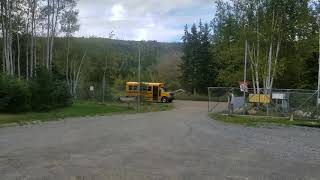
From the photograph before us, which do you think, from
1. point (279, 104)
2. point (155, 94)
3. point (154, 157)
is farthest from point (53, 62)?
point (154, 157)

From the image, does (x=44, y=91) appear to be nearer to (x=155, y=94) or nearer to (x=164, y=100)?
(x=164, y=100)

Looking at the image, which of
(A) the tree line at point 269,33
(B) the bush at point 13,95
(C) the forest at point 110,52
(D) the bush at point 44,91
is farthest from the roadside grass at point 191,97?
(B) the bush at point 13,95

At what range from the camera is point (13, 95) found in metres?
37.8

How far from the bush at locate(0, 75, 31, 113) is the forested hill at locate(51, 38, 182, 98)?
28476mm

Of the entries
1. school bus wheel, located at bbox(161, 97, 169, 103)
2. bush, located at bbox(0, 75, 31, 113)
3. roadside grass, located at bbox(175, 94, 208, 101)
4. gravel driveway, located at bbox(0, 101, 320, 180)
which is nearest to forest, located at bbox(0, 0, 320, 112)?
bush, located at bbox(0, 75, 31, 113)

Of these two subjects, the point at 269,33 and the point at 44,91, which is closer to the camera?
the point at 44,91

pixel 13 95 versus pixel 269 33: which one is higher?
pixel 269 33

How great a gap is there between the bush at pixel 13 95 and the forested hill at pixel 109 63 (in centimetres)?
2848

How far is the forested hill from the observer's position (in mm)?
75062

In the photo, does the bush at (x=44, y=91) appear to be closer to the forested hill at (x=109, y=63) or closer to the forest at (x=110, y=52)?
the forest at (x=110, y=52)

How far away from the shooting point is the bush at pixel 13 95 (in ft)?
122

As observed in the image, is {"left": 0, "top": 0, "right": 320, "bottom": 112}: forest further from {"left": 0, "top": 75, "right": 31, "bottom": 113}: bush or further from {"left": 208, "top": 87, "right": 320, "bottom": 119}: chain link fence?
{"left": 208, "top": 87, "right": 320, "bottom": 119}: chain link fence

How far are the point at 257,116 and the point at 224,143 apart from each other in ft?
67.3

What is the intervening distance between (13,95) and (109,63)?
148 feet
